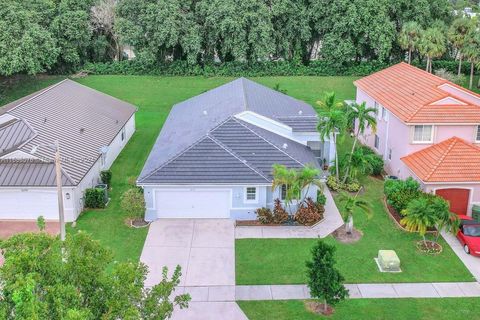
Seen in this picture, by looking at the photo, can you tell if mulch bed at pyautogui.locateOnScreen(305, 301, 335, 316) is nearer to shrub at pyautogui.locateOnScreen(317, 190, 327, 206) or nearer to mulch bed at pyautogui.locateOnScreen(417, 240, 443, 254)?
mulch bed at pyautogui.locateOnScreen(417, 240, 443, 254)

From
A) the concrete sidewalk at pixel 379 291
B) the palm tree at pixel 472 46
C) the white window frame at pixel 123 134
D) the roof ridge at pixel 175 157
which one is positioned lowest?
the concrete sidewalk at pixel 379 291

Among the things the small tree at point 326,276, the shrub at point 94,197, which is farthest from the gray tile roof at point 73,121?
the small tree at point 326,276

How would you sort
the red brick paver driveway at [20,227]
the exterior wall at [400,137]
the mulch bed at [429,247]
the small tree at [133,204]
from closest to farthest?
1. the mulch bed at [429,247]
2. the red brick paver driveway at [20,227]
3. the small tree at [133,204]
4. the exterior wall at [400,137]

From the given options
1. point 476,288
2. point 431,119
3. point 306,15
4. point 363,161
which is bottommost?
point 476,288

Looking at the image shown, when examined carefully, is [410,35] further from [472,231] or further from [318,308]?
[318,308]

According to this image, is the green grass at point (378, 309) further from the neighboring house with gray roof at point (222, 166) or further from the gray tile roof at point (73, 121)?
the gray tile roof at point (73, 121)

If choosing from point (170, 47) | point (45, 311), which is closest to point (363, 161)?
point (45, 311)

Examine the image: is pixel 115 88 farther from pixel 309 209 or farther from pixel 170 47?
pixel 309 209
